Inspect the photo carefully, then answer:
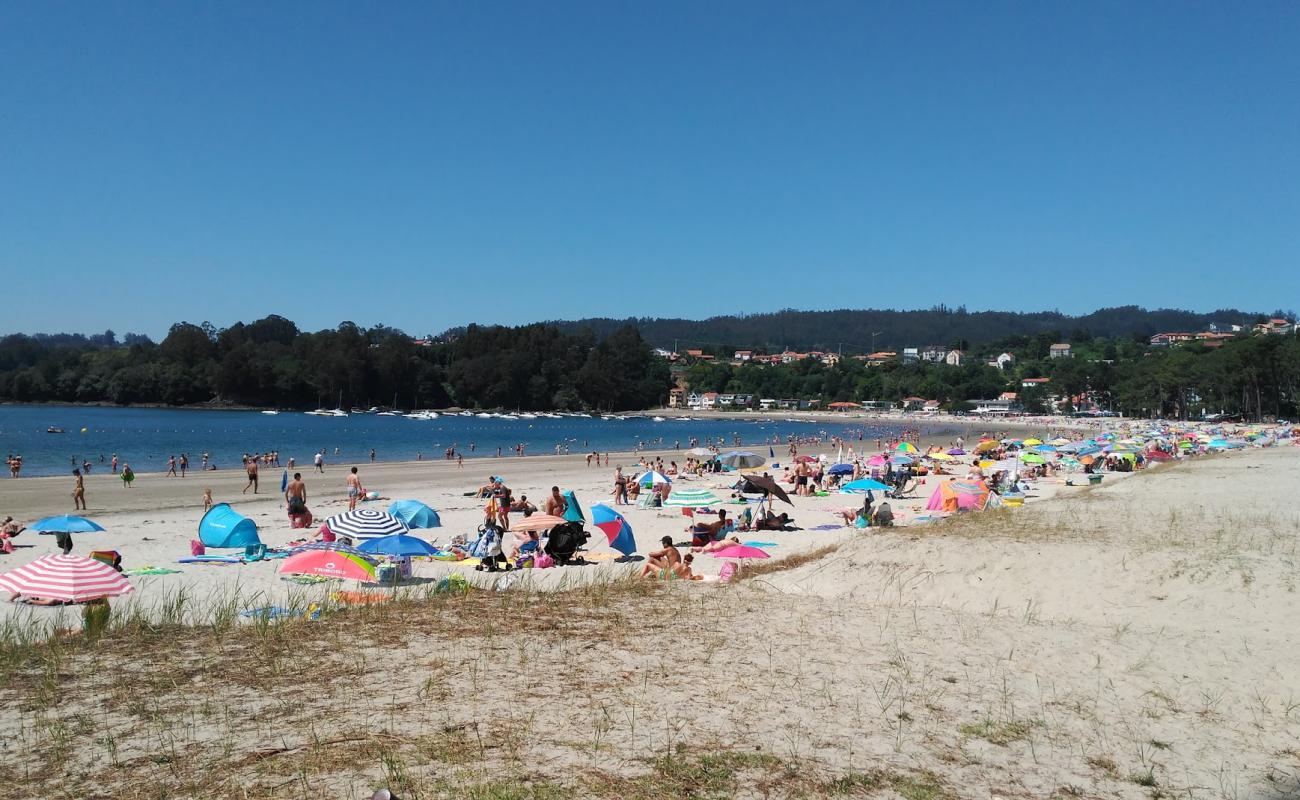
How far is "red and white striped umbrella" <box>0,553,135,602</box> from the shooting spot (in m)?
9.45

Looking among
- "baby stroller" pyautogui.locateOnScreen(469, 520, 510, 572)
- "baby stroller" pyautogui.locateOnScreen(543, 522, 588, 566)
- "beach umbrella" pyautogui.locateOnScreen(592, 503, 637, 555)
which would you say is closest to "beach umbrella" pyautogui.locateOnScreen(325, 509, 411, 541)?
"baby stroller" pyautogui.locateOnScreen(469, 520, 510, 572)

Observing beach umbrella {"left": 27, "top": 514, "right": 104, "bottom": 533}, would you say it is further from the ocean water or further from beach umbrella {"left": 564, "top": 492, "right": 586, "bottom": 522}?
the ocean water

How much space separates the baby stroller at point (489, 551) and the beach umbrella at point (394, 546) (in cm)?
93

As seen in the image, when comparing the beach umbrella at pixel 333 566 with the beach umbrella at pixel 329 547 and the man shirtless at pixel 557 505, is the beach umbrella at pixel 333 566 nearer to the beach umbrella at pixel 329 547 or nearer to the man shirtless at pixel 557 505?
the beach umbrella at pixel 329 547

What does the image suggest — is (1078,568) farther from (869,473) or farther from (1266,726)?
(869,473)

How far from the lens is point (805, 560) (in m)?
12.2

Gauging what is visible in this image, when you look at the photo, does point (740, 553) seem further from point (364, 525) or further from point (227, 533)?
point (227, 533)

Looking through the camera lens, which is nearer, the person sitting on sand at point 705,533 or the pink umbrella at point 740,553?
the pink umbrella at point 740,553

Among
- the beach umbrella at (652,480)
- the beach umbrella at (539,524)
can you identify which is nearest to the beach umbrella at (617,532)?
the beach umbrella at (539,524)

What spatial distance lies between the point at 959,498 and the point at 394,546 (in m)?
12.2

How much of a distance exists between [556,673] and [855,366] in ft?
586

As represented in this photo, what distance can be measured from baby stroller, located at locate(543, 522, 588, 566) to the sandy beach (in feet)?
9.38

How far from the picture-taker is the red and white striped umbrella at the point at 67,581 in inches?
372

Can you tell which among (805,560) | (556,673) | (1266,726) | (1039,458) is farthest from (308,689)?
(1039,458)
